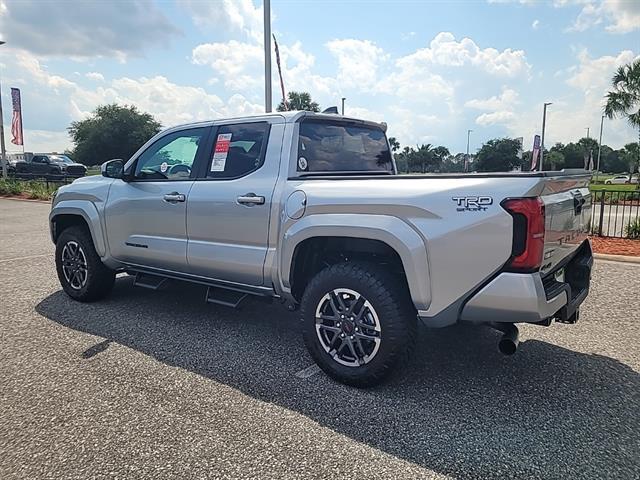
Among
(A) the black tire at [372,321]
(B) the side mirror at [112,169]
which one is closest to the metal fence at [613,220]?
(A) the black tire at [372,321]

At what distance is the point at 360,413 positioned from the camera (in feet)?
9.45

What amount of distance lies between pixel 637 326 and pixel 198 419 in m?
3.97

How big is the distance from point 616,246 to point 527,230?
661cm

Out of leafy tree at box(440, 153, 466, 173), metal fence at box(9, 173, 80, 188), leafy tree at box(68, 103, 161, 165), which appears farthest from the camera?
leafy tree at box(68, 103, 161, 165)

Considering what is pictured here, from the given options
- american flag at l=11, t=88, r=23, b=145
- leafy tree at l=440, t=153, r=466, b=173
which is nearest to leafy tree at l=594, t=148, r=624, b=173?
leafy tree at l=440, t=153, r=466, b=173

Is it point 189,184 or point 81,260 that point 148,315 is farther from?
point 189,184

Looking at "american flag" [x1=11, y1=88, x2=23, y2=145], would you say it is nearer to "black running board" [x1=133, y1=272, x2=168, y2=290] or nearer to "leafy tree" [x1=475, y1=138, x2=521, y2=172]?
"leafy tree" [x1=475, y1=138, x2=521, y2=172]

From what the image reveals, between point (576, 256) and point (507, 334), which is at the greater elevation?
point (576, 256)

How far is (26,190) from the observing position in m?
21.8

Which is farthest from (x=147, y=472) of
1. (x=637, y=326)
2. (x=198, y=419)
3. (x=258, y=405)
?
(x=637, y=326)

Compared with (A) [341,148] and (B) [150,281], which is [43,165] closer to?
(B) [150,281]

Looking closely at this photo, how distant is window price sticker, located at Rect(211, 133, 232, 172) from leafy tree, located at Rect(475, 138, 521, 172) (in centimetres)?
1478

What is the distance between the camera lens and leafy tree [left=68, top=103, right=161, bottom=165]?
50219 millimetres

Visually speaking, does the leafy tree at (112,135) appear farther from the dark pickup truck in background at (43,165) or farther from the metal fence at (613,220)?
the metal fence at (613,220)
